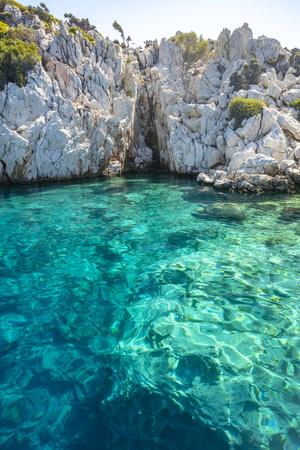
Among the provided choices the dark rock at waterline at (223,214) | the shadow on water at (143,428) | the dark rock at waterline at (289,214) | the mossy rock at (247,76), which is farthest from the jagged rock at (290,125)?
the shadow on water at (143,428)

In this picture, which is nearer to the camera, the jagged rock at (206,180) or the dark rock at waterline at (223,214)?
the dark rock at waterline at (223,214)

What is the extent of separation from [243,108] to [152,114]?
20039mm

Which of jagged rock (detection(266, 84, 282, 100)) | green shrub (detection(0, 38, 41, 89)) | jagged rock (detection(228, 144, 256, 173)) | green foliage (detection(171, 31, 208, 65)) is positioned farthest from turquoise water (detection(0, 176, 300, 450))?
green foliage (detection(171, 31, 208, 65))

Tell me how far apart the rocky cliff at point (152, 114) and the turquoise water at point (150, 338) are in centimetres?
1591

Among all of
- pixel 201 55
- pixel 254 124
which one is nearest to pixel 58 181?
pixel 254 124

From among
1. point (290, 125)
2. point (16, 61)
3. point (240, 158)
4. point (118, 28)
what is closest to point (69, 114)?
point (16, 61)

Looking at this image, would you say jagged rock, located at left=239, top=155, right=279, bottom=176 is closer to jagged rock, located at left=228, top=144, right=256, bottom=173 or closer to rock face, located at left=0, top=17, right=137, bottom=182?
jagged rock, located at left=228, top=144, right=256, bottom=173

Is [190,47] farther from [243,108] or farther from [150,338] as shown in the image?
[150,338]

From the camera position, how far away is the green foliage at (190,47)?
53812 millimetres

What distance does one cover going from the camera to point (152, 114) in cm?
5038

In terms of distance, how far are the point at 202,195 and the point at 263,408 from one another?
2172 centimetres

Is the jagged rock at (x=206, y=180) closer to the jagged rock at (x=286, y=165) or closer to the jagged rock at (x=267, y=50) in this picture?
the jagged rock at (x=286, y=165)

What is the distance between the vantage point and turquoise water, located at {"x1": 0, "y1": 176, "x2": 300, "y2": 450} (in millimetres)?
5402

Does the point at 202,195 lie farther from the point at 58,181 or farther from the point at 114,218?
the point at 58,181
